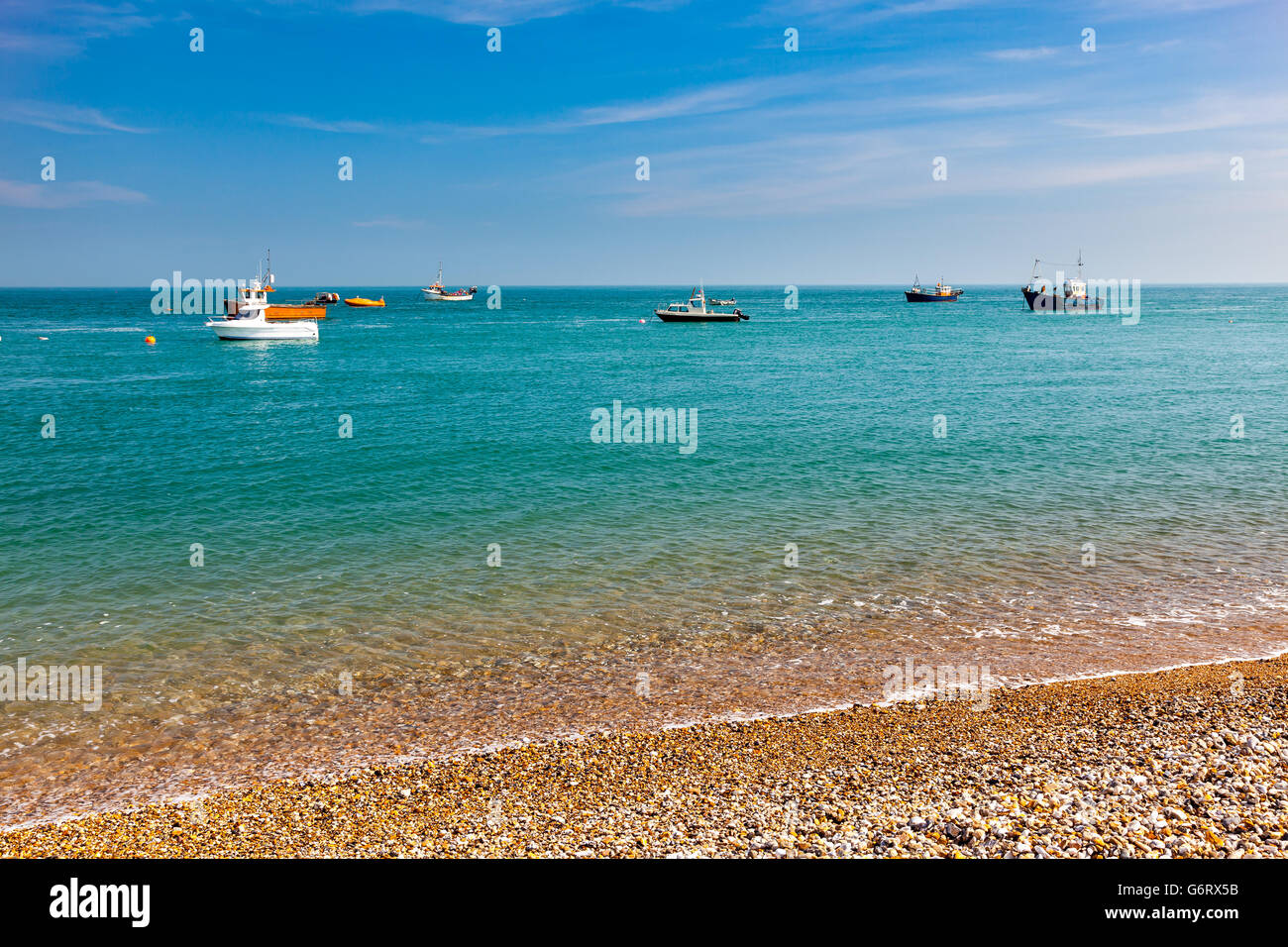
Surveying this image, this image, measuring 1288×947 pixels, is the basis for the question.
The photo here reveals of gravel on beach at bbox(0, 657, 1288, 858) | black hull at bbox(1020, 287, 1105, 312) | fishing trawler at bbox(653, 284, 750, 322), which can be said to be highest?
black hull at bbox(1020, 287, 1105, 312)

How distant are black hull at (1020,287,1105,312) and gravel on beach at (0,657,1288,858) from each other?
174657 mm

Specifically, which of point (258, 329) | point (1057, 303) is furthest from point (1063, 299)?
point (258, 329)

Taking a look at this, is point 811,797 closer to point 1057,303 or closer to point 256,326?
point 256,326

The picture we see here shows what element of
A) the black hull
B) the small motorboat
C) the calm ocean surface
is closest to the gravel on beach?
the calm ocean surface

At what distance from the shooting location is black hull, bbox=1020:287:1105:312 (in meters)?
166

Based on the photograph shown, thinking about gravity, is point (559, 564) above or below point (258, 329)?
below

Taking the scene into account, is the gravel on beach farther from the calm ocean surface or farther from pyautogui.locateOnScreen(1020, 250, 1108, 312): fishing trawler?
pyautogui.locateOnScreen(1020, 250, 1108, 312): fishing trawler

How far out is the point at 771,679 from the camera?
1439cm

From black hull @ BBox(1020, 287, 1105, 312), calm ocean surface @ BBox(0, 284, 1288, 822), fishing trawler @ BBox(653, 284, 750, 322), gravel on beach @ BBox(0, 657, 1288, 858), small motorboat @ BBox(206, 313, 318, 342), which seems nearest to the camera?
gravel on beach @ BBox(0, 657, 1288, 858)

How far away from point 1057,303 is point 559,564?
570ft

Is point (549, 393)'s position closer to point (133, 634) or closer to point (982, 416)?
point (982, 416)

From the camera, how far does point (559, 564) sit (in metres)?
20.8

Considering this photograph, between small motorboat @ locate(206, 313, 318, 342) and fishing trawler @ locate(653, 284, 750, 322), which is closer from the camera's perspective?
small motorboat @ locate(206, 313, 318, 342)
